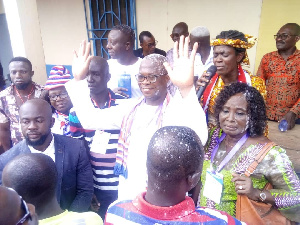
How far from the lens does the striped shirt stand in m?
2.47

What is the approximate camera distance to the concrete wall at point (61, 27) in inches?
279

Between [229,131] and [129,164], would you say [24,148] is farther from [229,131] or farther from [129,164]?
[229,131]

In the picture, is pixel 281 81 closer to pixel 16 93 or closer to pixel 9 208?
pixel 16 93

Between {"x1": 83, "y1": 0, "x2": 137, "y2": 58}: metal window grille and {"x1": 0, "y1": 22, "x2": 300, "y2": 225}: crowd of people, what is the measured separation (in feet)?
12.3

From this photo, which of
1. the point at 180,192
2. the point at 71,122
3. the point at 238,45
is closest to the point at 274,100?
the point at 238,45

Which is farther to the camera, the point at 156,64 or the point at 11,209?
the point at 156,64

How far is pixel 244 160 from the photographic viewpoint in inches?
75.3

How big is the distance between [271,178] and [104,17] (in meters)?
5.99

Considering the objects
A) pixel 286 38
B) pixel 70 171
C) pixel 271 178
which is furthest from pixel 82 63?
pixel 286 38

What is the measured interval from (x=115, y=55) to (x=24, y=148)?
1894 millimetres

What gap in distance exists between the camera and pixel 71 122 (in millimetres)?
2562

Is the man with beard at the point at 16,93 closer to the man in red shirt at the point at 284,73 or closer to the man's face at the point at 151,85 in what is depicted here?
the man's face at the point at 151,85

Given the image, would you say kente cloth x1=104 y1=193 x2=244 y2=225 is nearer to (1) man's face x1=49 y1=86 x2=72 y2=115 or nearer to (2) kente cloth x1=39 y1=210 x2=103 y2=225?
(2) kente cloth x1=39 y1=210 x2=103 y2=225

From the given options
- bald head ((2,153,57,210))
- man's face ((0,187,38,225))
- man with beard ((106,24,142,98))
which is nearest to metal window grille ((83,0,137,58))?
man with beard ((106,24,142,98))
